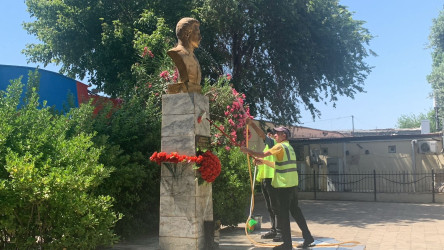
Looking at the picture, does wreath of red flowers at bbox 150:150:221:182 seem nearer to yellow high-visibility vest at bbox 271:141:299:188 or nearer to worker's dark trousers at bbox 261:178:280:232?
yellow high-visibility vest at bbox 271:141:299:188

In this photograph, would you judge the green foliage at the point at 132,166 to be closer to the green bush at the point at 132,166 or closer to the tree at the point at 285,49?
the green bush at the point at 132,166

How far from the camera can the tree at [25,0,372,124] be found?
1401 cm

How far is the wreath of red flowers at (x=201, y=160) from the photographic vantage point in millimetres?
5742

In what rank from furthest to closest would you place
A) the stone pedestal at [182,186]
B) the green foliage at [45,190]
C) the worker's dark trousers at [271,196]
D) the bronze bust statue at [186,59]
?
1. the worker's dark trousers at [271,196]
2. the bronze bust statue at [186,59]
3. the stone pedestal at [182,186]
4. the green foliage at [45,190]

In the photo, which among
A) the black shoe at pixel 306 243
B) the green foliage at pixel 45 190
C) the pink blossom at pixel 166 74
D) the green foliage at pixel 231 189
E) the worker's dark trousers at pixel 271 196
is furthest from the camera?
the pink blossom at pixel 166 74

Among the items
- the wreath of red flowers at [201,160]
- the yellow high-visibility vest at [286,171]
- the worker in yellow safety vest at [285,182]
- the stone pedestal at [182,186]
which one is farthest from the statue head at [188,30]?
the yellow high-visibility vest at [286,171]

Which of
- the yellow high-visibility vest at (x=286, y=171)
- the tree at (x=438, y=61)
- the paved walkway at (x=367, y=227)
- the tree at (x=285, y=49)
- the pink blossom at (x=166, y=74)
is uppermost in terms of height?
the tree at (x=438, y=61)

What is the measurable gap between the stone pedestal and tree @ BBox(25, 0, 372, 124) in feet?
23.8

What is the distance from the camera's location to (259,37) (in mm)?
15453

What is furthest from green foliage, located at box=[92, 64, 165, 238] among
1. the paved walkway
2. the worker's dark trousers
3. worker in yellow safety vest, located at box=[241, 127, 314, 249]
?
worker in yellow safety vest, located at box=[241, 127, 314, 249]

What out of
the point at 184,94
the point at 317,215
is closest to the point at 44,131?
the point at 184,94

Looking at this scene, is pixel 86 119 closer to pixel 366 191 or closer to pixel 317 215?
pixel 317 215

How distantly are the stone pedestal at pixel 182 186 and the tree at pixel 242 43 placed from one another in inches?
285

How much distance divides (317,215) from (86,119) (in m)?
8.25
